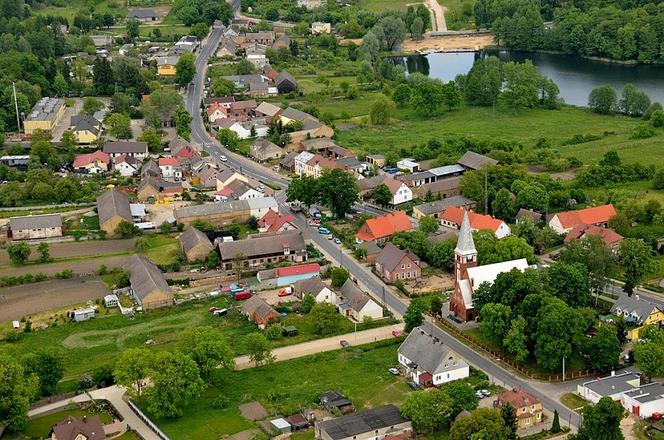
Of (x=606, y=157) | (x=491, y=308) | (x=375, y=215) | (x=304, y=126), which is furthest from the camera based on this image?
(x=304, y=126)

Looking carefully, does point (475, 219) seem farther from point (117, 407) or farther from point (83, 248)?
point (117, 407)

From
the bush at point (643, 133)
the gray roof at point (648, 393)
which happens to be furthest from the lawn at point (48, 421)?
the bush at point (643, 133)

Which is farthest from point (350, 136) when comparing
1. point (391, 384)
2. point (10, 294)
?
point (391, 384)

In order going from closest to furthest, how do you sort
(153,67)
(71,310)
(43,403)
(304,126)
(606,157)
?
(43,403) < (71,310) < (606,157) < (304,126) < (153,67)

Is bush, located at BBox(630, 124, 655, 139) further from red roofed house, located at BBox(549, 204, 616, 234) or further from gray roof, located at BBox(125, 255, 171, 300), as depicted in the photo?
gray roof, located at BBox(125, 255, 171, 300)

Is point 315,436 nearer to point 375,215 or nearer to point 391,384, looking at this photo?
point 391,384

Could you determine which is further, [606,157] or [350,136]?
[350,136]

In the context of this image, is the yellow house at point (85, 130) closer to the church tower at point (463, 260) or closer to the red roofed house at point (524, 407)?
the church tower at point (463, 260)
